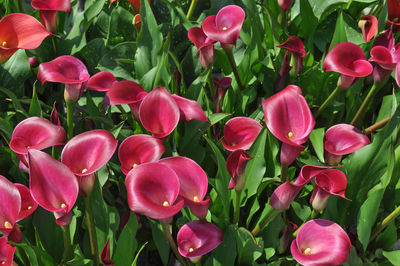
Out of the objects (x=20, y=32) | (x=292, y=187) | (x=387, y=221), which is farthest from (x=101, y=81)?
(x=387, y=221)

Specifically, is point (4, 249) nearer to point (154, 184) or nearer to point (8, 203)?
point (8, 203)

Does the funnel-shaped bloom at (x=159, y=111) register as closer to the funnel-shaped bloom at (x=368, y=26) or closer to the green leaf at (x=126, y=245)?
the green leaf at (x=126, y=245)

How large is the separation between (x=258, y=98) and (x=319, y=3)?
0.34m

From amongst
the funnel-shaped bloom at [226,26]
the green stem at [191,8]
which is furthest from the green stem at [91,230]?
the green stem at [191,8]

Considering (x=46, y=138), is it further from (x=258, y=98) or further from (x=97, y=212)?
(x=258, y=98)

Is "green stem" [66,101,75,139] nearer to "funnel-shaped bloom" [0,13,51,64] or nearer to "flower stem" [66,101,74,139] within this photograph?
"flower stem" [66,101,74,139]

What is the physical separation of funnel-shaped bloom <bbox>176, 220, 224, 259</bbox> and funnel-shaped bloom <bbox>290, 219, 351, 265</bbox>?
11 centimetres

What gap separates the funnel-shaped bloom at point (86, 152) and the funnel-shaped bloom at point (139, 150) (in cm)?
4

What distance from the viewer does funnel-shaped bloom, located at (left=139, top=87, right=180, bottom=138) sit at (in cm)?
64

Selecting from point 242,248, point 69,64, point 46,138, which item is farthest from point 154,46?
point 242,248

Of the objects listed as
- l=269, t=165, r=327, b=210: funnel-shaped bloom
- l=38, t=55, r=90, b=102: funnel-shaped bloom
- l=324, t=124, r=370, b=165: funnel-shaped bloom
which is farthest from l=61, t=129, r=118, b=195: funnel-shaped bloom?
l=324, t=124, r=370, b=165: funnel-shaped bloom

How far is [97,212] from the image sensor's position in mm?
688

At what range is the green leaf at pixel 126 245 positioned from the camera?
2.09 feet

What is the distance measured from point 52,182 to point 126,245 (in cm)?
18
